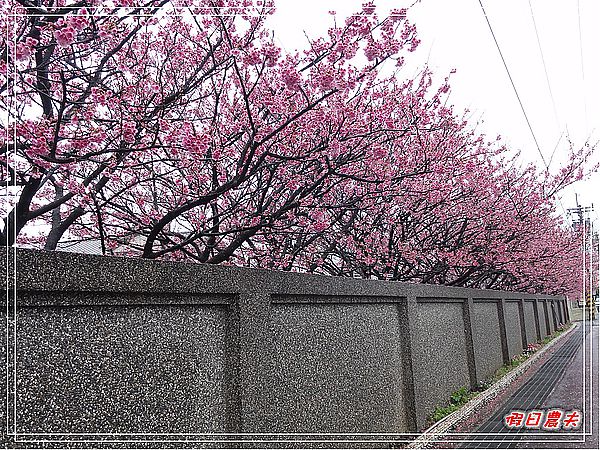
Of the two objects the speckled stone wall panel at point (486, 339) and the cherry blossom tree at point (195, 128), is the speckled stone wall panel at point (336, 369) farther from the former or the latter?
the speckled stone wall panel at point (486, 339)

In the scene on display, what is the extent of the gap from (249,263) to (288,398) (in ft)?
6.23

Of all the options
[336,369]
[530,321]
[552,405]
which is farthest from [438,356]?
[530,321]

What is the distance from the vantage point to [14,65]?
1.66 meters

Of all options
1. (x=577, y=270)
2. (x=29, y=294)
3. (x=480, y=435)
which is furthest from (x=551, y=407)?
(x=577, y=270)

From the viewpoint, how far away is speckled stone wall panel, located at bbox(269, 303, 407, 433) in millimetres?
2768

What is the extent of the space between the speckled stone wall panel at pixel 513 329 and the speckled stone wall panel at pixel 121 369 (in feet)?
27.6

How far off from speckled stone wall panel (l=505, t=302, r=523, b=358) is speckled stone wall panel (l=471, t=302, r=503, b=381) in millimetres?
902

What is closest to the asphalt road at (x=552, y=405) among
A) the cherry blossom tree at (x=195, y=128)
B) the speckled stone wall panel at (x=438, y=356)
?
the speckled stone wall panel at (x=438, y=356)

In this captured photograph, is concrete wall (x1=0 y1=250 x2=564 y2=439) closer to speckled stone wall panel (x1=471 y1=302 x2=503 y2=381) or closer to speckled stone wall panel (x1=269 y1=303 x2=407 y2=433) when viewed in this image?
speckled stone wall panel (x1=269 y1=303 x2=407 y2=433)

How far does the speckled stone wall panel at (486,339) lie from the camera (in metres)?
7.24

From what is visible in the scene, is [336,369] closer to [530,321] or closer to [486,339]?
[486,339]

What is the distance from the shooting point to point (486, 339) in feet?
26.3

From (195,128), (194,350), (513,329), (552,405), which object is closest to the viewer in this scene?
(194,350)

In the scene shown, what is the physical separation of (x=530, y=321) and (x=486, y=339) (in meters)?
6.21
